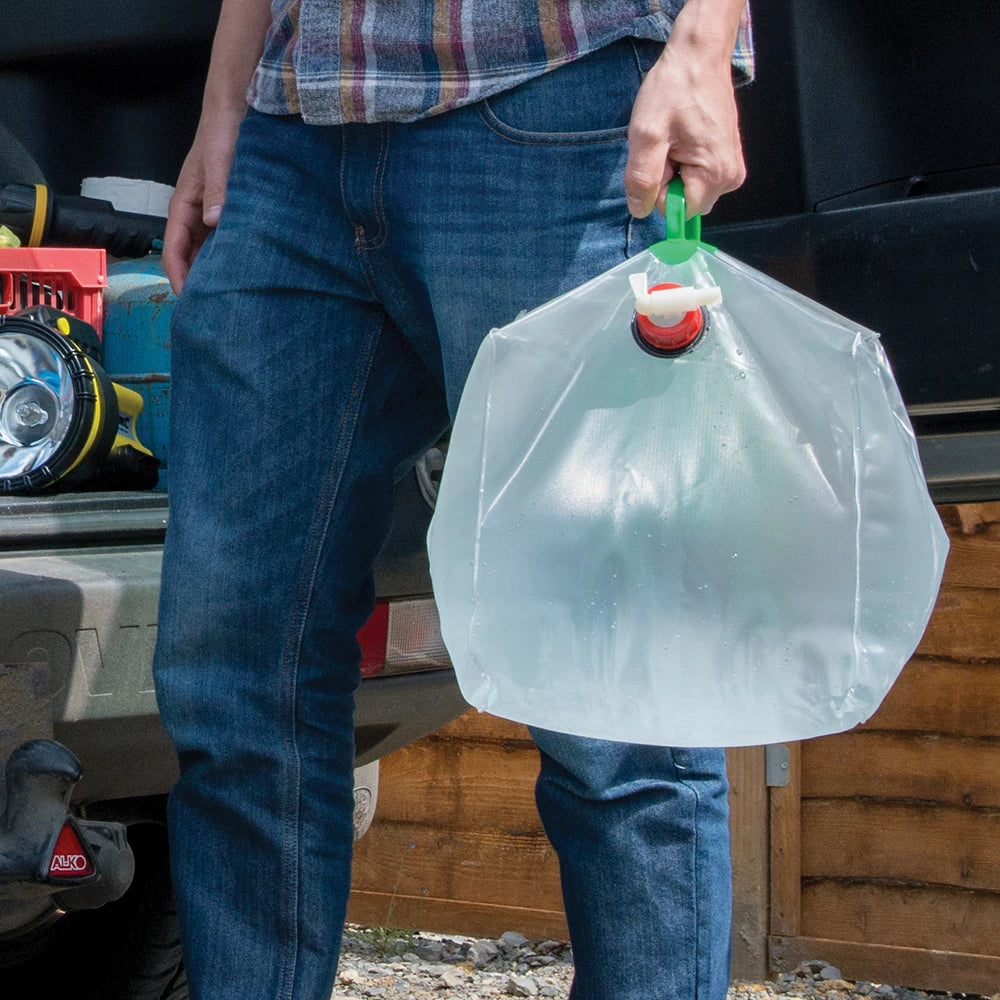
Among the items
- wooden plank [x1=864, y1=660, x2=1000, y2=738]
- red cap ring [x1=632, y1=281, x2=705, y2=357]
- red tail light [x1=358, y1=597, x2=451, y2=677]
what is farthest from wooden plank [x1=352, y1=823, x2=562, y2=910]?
red cap ring [x1=632, y1=281, x2=705, y2=357]

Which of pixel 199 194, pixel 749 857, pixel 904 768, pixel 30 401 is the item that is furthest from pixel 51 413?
pixel 904 768

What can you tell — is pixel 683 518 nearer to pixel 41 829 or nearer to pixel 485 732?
pixel 41 829

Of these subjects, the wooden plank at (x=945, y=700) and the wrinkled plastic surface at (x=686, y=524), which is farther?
the wooden plank at (x=945, y=700)

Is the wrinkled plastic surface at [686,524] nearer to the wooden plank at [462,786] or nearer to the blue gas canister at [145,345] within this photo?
the blue gas canister at [145,345]

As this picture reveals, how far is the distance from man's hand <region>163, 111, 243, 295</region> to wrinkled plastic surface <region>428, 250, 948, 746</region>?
0.47m

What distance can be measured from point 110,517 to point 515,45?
93 cm

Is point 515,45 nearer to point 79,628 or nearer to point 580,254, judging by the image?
point 580,254

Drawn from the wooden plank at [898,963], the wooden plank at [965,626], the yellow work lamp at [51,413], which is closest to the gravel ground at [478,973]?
the wooden plank at [898,963]

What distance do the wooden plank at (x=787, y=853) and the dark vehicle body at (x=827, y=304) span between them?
4.33ft

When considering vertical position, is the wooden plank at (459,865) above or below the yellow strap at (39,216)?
below

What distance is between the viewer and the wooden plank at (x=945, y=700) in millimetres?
3006

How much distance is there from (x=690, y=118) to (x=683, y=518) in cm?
32

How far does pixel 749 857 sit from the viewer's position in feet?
10.4

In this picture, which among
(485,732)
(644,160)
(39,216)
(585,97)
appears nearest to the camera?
(644,160)
